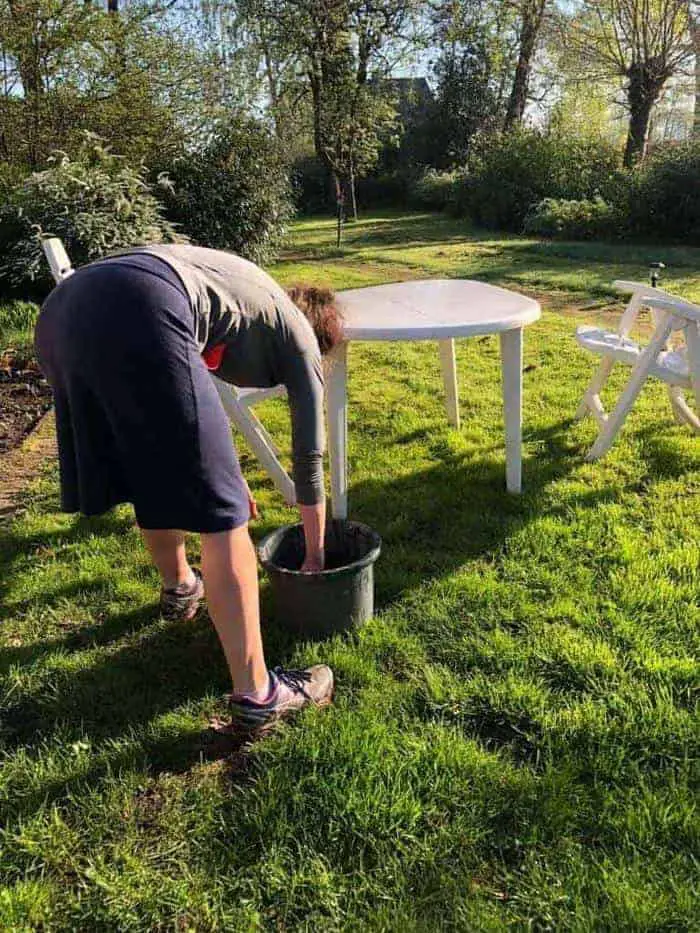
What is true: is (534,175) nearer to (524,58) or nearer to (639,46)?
(639,46)

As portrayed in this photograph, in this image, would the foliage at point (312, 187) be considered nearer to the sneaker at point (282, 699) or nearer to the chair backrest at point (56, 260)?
the chair backrest at point (56, 260)

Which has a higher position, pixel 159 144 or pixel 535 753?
pixel 159 144

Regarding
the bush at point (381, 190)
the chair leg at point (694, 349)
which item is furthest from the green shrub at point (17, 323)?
the bush at point (381, 190)

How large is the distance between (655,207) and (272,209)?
6.56m

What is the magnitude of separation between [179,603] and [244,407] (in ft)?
3.19

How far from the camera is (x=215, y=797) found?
5.96 ft

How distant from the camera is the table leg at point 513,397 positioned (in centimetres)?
318

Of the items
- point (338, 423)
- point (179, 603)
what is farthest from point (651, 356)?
point (179, 603)

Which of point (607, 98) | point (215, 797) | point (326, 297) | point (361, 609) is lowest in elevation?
point (215, 797)

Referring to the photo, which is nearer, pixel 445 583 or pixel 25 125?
pixel 445 583

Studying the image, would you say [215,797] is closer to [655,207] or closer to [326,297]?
[326,297]

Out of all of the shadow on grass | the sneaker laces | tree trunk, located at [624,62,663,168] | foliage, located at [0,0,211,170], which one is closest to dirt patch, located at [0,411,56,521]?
the shadow on grass

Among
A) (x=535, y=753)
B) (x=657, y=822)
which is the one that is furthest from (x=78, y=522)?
(x=657, y=822)

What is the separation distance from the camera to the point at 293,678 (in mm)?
2090
